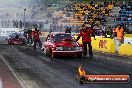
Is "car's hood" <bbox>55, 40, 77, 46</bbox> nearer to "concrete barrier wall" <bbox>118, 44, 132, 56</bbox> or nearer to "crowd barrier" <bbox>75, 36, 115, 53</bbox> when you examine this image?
"concrete barrier wall" <bbox>118, 44, 132, 56</bbox>

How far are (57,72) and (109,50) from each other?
11.9 m

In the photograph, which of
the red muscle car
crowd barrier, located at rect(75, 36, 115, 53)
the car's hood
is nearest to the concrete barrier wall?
crowd barrier, located at rect(75, 36, 115, 53)

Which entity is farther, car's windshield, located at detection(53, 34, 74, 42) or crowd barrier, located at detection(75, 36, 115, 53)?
crowd barrier, located at detection(75, 36, 115, 53)

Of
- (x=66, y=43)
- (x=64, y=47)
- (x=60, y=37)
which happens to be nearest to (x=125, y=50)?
(x=60, y=37)

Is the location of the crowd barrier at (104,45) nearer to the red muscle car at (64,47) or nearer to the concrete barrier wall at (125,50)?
the concrete barrier wall at (125,50)

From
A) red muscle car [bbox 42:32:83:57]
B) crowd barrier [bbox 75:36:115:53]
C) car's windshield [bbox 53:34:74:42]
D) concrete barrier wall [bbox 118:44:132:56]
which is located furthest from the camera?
crowd barrier [bbox 75:36:115:53]

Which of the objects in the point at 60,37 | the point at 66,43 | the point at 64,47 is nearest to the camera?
the point at 64,47

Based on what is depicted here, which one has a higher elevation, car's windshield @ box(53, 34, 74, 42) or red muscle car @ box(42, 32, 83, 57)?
car's windshield @ box(53, 34, 74, 42)

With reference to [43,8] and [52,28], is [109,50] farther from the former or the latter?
[43,8]

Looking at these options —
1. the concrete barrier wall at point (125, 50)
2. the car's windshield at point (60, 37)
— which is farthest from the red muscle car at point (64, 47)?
the concrete barrier wall at point (125, 50)

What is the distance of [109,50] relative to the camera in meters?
24.0

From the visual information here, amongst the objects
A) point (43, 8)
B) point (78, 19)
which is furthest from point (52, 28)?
point (43, 8)

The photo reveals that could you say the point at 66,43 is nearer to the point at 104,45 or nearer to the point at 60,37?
the point at 60,37

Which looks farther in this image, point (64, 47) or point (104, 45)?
point (104, 45)
